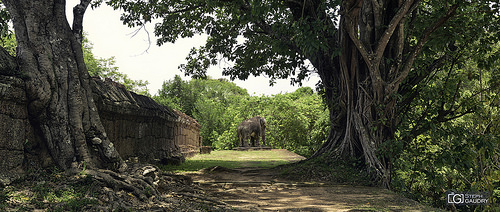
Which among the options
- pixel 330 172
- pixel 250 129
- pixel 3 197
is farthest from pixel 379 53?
pixel 250 129

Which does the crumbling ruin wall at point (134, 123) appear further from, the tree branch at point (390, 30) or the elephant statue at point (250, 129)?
the elephant statue at point (250, 129)

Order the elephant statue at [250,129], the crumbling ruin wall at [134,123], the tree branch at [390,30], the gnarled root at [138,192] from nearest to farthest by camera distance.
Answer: the gnarled root at [138,192]
the crumbling ruin wall at [134,123]
the tree branch at [390,30]
the elephant statue at [250,129]

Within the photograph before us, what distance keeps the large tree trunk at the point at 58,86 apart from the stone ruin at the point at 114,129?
0.59ft

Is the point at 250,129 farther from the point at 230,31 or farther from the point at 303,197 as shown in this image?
the point at 303,197

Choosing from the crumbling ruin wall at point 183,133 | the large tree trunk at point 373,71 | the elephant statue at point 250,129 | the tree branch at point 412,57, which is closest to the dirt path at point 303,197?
the large tree trunk at point 373,71

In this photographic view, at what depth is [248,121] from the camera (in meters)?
17.8

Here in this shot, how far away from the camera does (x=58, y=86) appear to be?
468cm

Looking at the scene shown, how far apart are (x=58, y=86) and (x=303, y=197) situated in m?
3.74

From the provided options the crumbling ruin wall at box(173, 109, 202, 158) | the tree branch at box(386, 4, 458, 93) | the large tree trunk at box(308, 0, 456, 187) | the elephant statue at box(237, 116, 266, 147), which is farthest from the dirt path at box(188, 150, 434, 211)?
the elephant statue at box(237, 116, 266, 147)

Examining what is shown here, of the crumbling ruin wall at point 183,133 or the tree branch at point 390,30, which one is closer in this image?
the tree branch at point 390,30

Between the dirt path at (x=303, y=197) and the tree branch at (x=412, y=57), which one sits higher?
the tree branch at (x=412, y=57)

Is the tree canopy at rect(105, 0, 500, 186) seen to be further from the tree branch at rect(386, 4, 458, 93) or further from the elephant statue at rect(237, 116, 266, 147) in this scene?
the elephant statue at rect(237, 116, 266, 147)

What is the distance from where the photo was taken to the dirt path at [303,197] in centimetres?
441

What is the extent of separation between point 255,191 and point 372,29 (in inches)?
156
